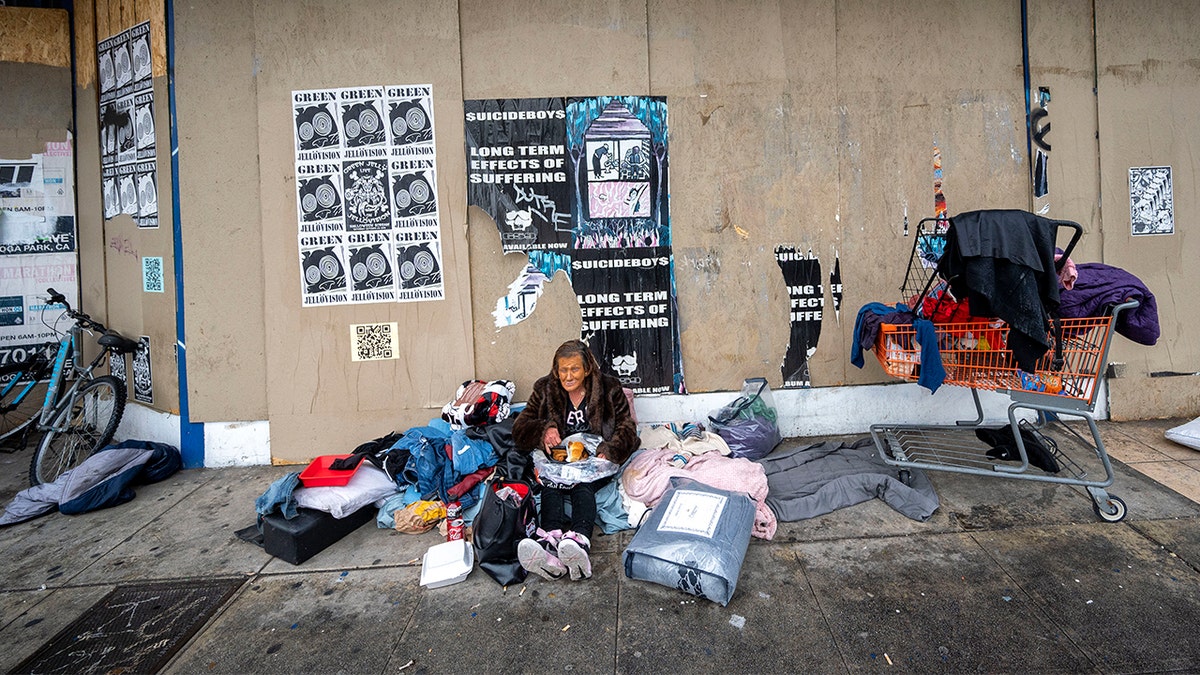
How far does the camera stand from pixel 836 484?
400 centimetres

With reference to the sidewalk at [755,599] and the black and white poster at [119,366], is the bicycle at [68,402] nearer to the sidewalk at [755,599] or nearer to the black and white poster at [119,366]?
the black and white poster at [119,366]

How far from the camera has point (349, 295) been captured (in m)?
4.98

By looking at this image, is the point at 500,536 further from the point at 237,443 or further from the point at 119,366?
the point at 119,366

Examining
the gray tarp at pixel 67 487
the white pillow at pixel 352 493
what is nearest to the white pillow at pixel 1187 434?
the white pillow at pixel 352 493

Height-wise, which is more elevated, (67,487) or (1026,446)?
(1026,446)

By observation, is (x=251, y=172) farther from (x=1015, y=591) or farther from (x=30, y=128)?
(x=1015, y=591)

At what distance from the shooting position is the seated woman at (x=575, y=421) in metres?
3.61

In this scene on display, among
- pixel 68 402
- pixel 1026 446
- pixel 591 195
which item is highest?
pixel 591 195

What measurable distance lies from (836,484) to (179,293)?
5340mm

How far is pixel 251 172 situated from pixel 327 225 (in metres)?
0.77

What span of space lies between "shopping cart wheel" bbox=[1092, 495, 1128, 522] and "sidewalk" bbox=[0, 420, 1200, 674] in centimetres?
9

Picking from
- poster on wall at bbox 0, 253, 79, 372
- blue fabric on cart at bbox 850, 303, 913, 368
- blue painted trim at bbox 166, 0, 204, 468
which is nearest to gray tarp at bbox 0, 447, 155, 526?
blue painted trim at bbox 166, 0, 204, 468

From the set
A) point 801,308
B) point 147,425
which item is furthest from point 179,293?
point 801,308

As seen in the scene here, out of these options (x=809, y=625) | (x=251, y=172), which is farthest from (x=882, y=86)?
(x=251, y=172)
